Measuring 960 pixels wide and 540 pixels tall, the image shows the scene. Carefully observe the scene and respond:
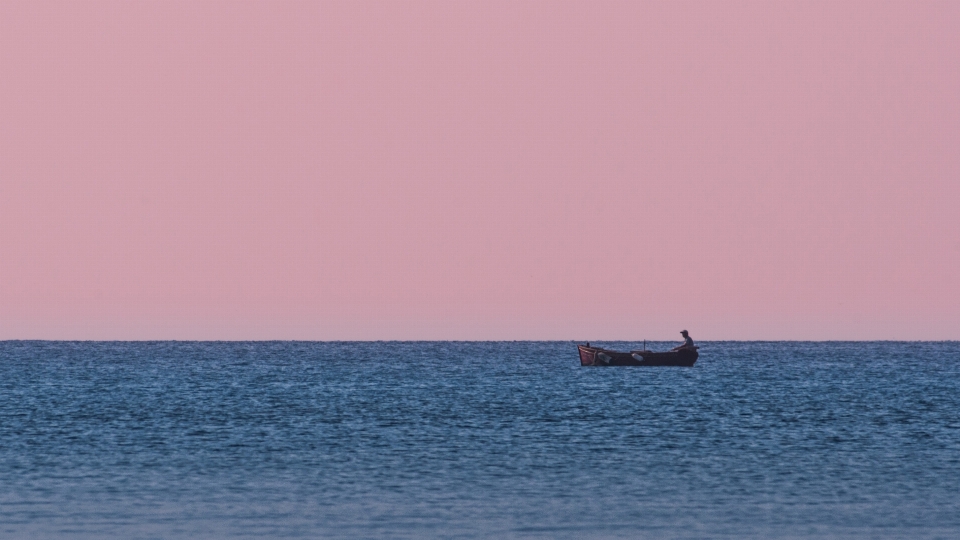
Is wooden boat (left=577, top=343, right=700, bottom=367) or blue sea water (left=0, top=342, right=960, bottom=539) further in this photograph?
wooden boat (left=577, top=343, right=700, bottom=367)

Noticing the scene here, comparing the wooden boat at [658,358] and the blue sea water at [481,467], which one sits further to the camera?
the wooden boat at [658,358]

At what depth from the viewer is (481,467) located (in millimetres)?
35250

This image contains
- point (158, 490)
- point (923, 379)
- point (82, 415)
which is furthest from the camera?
point (923, 379)

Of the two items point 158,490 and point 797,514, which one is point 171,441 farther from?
point 797,514

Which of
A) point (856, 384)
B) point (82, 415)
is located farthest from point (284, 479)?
point (856, 384)

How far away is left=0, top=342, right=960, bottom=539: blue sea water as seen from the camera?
25.8 metres

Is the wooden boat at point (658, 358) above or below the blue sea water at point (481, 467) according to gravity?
above

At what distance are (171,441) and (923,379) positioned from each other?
77.1 meters

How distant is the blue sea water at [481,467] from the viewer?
2580 cm

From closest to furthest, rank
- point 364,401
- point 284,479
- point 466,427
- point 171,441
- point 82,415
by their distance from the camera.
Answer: point 284,479
point 171,441
point 466,427
point 82,415
point 364,401

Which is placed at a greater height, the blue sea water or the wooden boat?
the wooden boat

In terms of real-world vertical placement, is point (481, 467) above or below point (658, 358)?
below

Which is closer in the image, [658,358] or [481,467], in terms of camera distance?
[481,467]

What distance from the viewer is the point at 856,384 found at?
92188 millimetres
